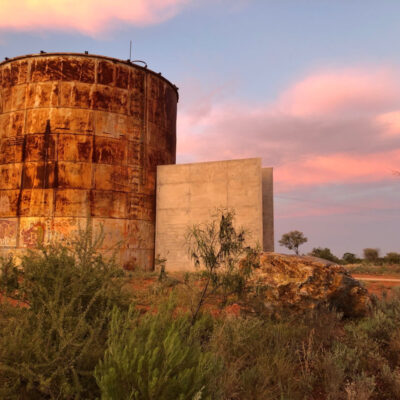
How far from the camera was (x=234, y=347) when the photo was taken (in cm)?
529

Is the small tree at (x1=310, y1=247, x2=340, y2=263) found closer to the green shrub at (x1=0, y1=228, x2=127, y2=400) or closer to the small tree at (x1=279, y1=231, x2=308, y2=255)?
the small tree at (x1=279, y1=231, x2=308, y2=255)

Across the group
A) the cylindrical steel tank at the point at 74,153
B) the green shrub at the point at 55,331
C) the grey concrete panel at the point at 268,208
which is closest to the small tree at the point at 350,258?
the grey concrete panel at the point at 268,208

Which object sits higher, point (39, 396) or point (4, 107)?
point (4, 107)

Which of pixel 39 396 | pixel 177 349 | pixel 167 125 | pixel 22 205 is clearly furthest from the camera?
pixel 167 125

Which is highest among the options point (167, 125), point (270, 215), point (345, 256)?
point (167, 125)

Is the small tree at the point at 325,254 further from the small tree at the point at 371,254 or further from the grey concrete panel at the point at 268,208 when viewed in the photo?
the grey concrete panel at the point at 268,208

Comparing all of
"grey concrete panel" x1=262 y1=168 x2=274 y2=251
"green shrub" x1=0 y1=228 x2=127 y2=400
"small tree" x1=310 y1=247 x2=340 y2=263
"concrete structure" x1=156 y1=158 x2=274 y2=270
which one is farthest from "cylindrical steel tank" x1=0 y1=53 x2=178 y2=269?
"small tree" x1=310 y1=247 x2=340 y2=263

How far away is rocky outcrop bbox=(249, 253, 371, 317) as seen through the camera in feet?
25.3

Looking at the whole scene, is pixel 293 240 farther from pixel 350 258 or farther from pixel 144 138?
pixel 144 138

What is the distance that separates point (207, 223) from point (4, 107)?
11.6 m

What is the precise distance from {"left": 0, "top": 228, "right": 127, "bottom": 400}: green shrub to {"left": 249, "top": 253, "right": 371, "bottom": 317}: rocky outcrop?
12.1 ft

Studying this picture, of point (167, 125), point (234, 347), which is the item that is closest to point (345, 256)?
point (167, 125)

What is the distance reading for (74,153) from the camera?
16172 mm

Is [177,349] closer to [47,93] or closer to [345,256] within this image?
[47,93]
